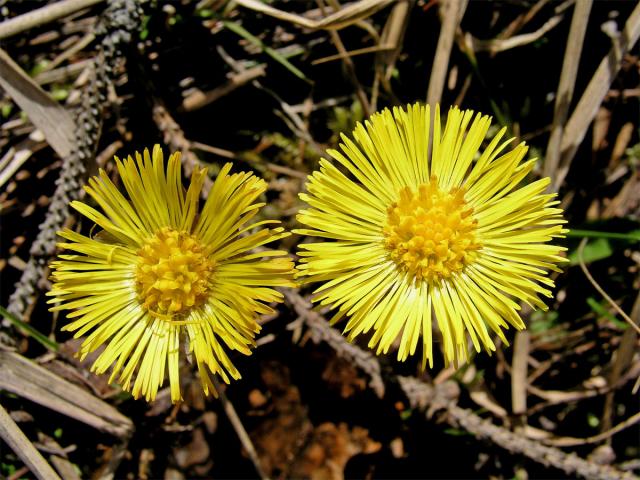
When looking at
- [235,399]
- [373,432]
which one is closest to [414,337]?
[373,432]

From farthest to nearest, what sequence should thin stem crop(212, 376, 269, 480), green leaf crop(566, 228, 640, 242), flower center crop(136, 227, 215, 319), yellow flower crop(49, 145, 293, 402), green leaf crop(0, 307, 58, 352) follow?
thin stem crop(212, 376, 269, 480) < green leaf crop(566, 228, 640, 242) < green leaf crop(0, 307, 58, 352) < flower center crop(136, 227, 215, 319) < yellow flower crop(49, 145, 293, 402)

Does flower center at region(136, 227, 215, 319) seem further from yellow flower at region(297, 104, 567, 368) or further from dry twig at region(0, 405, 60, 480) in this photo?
dry twig at region(0, 405, 60, 480)

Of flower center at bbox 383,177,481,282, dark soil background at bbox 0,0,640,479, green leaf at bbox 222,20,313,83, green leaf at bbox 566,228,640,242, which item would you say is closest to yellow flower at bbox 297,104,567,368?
flower center at bbox 383,177,481,282

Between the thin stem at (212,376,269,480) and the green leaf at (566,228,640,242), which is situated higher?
the green leaf at (566,228,640,242)

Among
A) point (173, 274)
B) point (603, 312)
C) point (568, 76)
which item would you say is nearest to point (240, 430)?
point (173, 274)

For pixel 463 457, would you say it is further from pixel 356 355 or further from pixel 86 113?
pixel 86 113

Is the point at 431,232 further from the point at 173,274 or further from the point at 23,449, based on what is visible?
the point at 23,449
